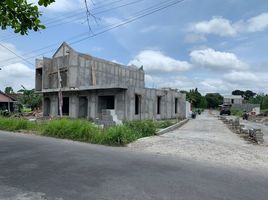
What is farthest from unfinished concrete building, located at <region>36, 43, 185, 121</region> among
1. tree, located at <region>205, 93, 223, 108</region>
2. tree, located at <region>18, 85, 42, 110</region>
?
tree, located at <region>205, 93, 223, 108</region>

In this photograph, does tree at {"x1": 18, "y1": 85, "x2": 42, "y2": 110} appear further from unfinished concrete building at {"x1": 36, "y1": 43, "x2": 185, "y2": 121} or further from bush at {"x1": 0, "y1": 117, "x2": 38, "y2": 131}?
bush at {"x1": 0, "y1": 117, "x2": 38, "y2": 131}

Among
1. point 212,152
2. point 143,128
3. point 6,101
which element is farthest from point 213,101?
point 212,152

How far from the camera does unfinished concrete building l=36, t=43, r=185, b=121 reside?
28.1 m

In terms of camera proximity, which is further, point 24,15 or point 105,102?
point 105,102

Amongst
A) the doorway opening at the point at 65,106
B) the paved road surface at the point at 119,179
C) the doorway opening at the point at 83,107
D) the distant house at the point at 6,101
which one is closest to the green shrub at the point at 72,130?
the paved road surface at the point at 119,179

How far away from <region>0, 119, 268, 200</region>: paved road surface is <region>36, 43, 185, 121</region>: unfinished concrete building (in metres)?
15.5

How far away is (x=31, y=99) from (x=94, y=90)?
104 ft

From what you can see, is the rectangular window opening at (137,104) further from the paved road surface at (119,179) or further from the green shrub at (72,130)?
the paved road surface at (119,179)

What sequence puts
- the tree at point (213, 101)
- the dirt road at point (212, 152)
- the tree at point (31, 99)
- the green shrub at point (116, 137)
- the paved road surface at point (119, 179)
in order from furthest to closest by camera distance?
1. the tree at point (213, 101)
2. the tree at point (31, 99)
3. the green shrub at point (116, 137)
4. the dirt road at point (212, 152)
5. the paved road surface at point (119, 179)

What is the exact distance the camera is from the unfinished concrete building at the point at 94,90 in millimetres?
28122

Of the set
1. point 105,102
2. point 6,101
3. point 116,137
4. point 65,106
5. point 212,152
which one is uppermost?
point 6,101

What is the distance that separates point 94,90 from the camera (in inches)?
1204

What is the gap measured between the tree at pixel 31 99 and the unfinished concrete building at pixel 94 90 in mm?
18680

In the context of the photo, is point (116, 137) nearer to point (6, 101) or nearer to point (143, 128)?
point (143, 128)
